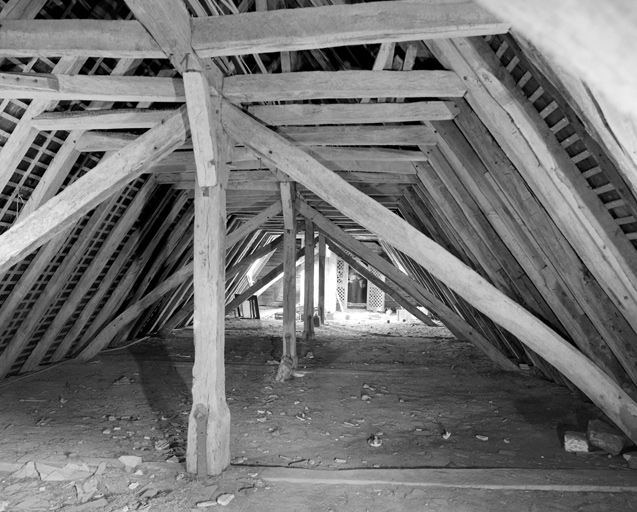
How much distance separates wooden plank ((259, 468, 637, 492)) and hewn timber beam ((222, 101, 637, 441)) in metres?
0.34

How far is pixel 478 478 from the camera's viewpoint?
10.2ft

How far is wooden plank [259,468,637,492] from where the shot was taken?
299cm

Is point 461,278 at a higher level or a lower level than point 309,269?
lower

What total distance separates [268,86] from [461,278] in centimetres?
160

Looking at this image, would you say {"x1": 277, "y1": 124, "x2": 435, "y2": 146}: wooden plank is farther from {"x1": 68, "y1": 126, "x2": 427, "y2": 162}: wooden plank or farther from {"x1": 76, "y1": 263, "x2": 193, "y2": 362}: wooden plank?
{"x1": 76, "y1": 263, "x2": 193, "y2": 362}: wooden plank

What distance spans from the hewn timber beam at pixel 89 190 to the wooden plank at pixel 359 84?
0.57 metres

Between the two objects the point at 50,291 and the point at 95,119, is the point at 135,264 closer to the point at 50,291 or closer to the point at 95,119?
the point at 50,291

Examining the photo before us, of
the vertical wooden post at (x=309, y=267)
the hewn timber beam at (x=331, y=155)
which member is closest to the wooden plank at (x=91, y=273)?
the hewn timber beam at (x=331, y=155)

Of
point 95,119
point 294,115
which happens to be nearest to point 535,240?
point 294,115

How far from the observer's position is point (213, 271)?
3.06 metres

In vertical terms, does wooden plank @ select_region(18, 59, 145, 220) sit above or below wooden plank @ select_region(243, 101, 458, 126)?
below

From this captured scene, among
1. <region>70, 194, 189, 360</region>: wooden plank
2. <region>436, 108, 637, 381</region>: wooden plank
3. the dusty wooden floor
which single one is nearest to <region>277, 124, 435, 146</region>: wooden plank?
<region>436, 108, 637, 381</region>: wooden plank

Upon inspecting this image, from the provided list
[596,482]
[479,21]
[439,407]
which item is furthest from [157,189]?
[596,482]

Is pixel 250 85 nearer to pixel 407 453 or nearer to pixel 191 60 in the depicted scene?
pixel 191 60
